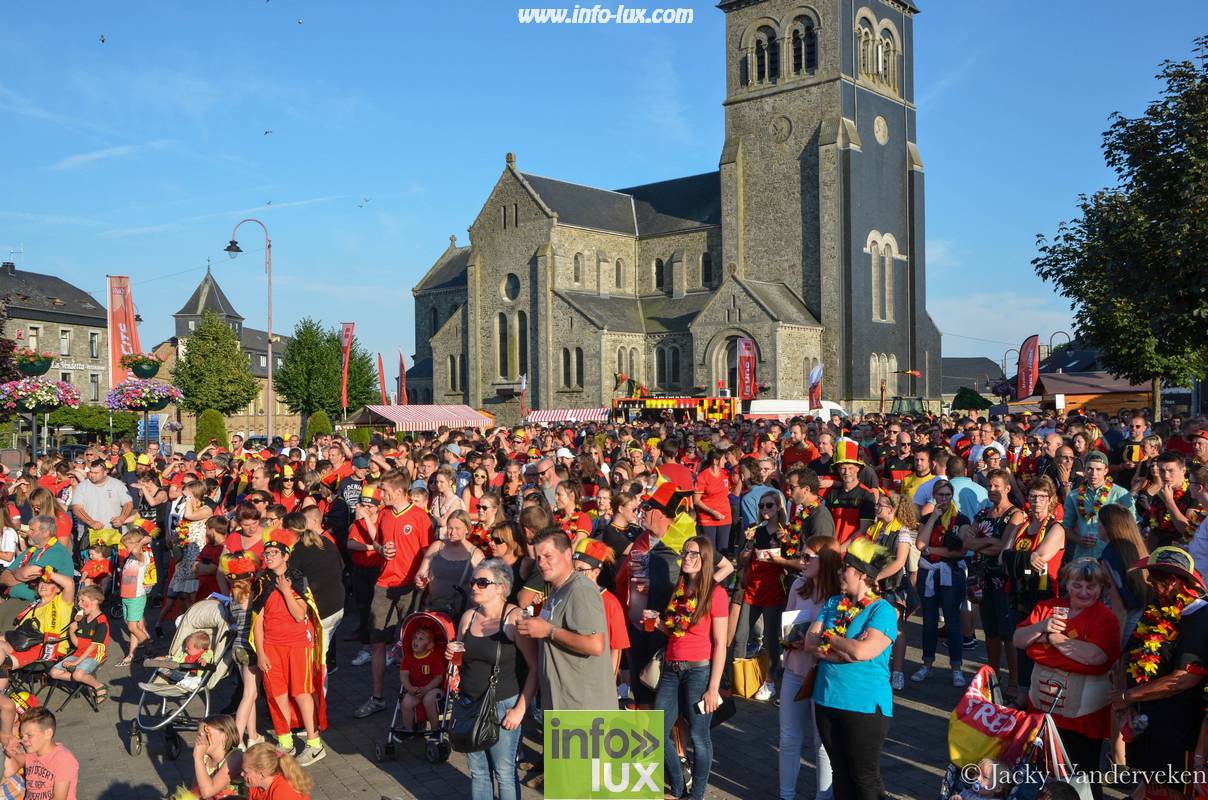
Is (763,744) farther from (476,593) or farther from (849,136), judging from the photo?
(849,136)

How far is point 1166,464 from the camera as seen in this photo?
7.35 meters

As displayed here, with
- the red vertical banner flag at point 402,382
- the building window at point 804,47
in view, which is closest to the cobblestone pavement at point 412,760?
the building window at point 804,47

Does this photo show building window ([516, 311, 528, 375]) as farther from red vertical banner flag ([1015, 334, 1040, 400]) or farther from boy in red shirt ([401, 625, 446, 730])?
boy in red shirt ([401, 625, 446, 730])

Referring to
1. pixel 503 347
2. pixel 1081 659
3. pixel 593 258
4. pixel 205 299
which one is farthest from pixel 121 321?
pixel 205 299

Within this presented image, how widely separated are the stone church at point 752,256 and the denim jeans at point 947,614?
35486mm

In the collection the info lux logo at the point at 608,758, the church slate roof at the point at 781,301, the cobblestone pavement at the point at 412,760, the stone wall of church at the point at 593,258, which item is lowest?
the cobblestone pavement at the point at 412,760

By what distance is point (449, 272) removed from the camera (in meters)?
64.1

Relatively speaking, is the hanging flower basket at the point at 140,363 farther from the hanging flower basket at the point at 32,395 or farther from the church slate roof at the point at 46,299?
the church slate roof at the point at 46,299

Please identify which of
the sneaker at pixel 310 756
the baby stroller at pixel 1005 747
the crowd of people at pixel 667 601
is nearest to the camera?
the baby stroller at pixel 1005 747

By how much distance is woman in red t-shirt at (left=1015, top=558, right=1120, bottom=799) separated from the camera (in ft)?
16.3

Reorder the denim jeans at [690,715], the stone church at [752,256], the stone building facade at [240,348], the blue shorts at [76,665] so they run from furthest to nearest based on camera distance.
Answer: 1. the stone building facade at [240,348]
2. the stone church at [752,256]
3. the blue shorts at [76,665]
4. the denim jeans at [690,715]

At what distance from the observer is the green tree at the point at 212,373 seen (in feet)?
152

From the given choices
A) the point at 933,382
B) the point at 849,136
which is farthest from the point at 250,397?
the point at 933,382

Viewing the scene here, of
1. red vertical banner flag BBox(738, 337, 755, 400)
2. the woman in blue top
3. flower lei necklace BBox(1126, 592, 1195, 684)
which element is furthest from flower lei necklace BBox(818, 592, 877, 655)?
red vertical banner flag BBox(738, 337, 755, 400)
